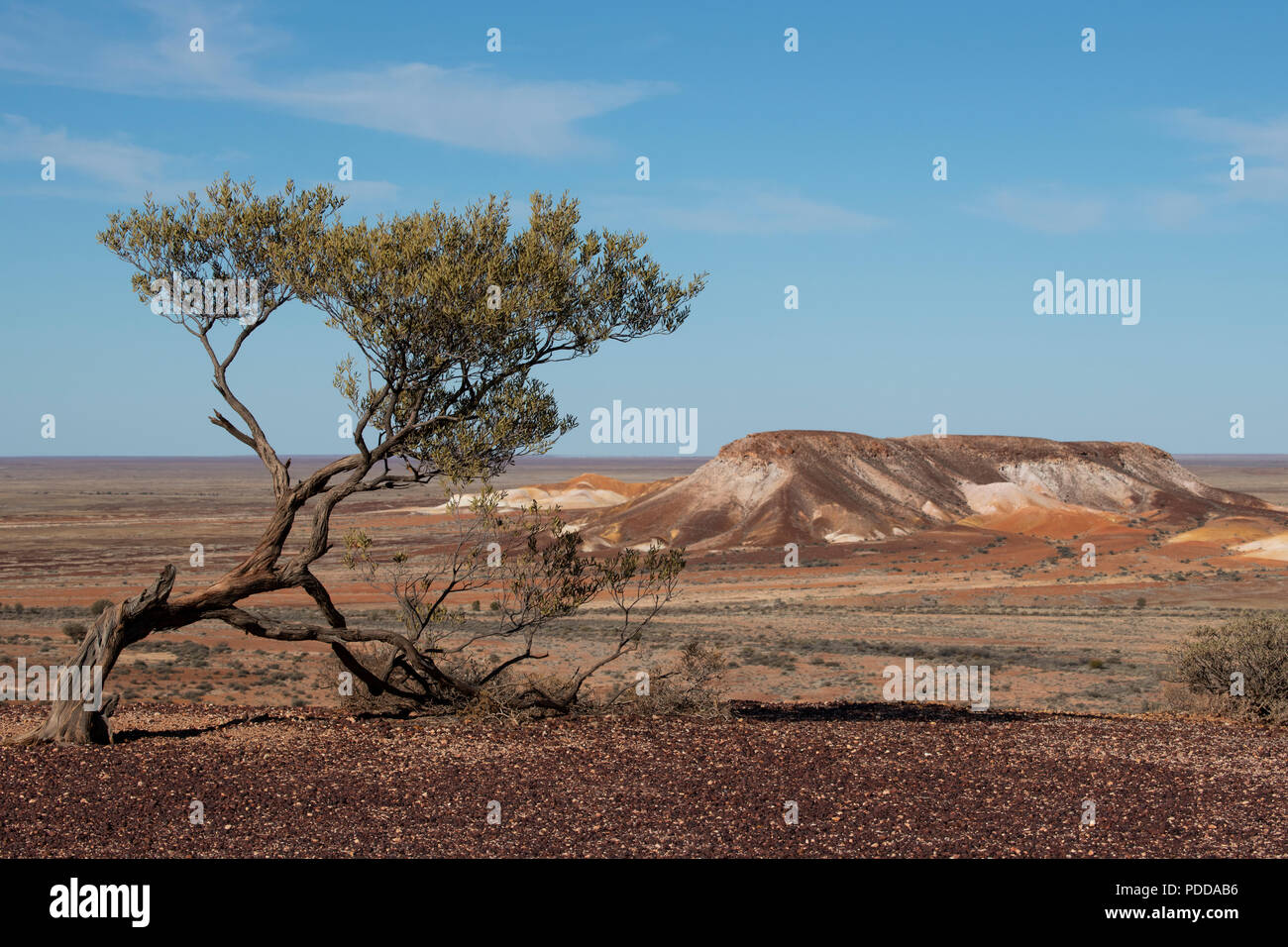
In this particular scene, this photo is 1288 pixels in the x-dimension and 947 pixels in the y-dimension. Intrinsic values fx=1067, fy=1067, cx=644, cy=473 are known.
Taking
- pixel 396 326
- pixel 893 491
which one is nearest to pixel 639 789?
pixel 396 326

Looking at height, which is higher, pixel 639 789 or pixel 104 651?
pixel 104 651

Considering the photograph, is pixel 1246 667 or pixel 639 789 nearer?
pixel 639 789

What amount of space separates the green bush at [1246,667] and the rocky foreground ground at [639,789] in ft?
4.49

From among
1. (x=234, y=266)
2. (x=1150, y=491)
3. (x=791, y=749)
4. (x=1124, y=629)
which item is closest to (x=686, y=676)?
(x=791, y=749)

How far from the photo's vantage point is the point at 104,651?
1188cm

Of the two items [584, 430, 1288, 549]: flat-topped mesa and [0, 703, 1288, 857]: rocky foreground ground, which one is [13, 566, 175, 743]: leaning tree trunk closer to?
[0, 703, 1288, 857]: rocky foreground ground

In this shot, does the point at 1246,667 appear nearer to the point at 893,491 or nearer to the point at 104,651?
the point at 104,651

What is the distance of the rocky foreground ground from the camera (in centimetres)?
875

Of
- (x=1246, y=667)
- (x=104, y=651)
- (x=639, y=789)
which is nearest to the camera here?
(x=639, y=789)

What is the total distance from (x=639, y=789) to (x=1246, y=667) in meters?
9.79

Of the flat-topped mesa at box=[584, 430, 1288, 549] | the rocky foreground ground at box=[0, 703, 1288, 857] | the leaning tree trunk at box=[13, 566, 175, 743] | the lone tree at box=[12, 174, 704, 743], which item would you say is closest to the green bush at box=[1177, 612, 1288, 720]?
the rocky foreground ground at box=[0, 703, 1288, 857]
